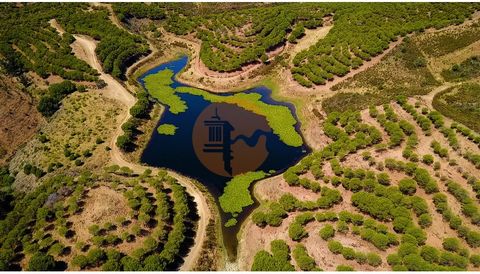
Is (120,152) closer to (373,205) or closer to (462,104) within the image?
(373,205)

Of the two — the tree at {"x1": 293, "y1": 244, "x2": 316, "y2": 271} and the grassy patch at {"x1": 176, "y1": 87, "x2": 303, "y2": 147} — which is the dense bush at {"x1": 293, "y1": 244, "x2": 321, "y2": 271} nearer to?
the tree at {"x1": 293, "y1": 244, "x2": 316, "y2": 271}

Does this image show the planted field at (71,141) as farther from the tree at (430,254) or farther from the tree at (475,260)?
the tree at (475,260)

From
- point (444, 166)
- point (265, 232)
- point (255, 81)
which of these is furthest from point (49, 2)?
point (444, 166)

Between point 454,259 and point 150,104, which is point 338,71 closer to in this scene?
point 150,104

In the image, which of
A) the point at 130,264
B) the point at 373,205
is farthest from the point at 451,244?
the point at 130,264

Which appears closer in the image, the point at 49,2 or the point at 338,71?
the point at 338,71

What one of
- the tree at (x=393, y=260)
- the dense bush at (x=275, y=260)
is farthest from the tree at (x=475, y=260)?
the dense bush at (x=275, y=260)
